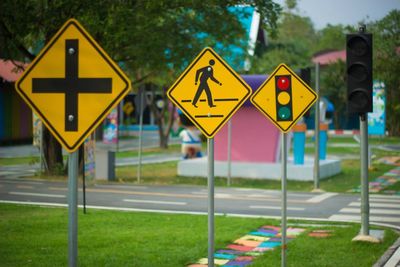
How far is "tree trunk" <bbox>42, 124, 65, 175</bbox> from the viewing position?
23125 mm

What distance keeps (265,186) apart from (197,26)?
5.39 metres

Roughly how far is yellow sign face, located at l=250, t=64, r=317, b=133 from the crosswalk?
6051 millimetres

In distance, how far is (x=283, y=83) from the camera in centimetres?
852

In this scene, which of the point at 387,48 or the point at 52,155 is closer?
the point at 387,48

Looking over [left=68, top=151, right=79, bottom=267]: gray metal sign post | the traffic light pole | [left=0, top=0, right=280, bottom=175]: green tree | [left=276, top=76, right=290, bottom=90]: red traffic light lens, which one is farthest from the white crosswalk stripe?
[left=68, top=151, right=79, bottom=267]: gray metal sign post

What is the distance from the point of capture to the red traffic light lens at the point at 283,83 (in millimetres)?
8508

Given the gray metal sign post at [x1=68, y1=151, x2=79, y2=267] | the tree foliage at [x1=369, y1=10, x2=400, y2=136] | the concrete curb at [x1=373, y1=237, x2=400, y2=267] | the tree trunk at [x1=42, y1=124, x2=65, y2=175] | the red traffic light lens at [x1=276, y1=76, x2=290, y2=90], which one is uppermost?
the tree foliage at [x1=369, y1=10, x2=400, y2=136]

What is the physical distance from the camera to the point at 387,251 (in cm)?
1041

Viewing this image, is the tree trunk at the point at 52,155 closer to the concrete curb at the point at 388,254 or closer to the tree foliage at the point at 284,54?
the concrete curb at the point at 388,254

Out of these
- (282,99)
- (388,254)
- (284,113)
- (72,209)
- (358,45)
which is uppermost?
(358,45)

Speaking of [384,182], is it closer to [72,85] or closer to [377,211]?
[377,211]

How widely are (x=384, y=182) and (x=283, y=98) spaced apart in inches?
574

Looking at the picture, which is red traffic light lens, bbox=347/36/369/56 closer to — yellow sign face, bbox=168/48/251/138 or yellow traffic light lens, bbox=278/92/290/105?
yellow traffic light lens, bbox=278/92/290/105

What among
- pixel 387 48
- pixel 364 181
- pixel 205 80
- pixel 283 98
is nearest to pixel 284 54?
pixel 387 48
